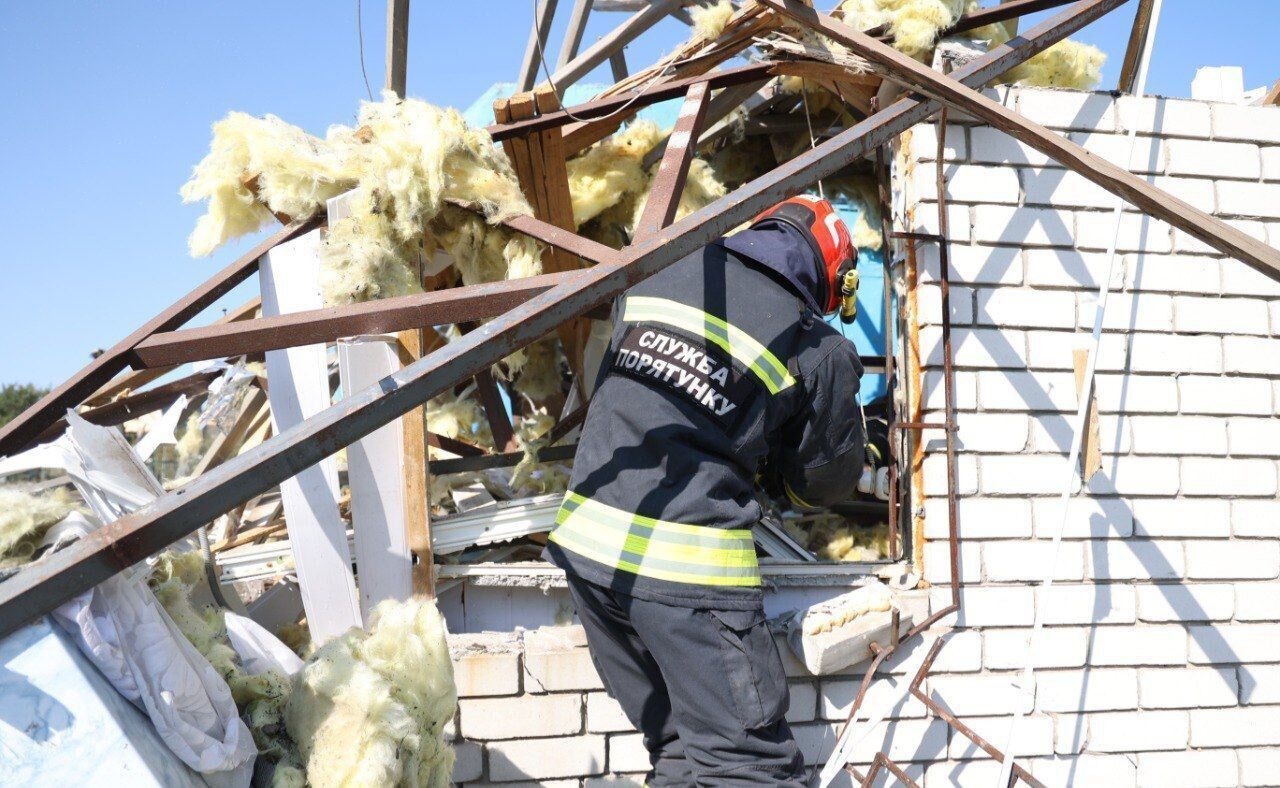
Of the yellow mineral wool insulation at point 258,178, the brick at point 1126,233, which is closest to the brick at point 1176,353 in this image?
the brick at point 1126,233

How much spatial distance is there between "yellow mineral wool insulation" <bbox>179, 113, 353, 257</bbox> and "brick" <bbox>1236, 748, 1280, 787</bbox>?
3.82 meters

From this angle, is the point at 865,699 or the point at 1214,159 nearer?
the point at 865,699

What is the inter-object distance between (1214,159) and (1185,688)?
1963 millimetres

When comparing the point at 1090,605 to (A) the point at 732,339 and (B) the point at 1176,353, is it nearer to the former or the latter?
(B) the point at 1176,353

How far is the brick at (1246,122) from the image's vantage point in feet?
11.5

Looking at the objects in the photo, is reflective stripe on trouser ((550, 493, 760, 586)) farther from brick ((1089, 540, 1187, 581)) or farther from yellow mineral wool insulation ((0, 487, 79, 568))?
brick ((1089, 540, 1187, 581))

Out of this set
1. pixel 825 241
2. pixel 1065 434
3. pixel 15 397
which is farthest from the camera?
pixel 15 397

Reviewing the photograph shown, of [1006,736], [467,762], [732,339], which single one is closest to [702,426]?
[732,339]

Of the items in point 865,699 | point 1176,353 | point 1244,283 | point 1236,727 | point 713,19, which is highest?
point 713,19

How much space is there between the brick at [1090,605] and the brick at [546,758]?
1.53 m

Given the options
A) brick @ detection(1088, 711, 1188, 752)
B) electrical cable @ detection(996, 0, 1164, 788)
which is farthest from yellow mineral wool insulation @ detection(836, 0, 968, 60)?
brick @ detection(1088, 711, 1188, 752)

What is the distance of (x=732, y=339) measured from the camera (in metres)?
2.61

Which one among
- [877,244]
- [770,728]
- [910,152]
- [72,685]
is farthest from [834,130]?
[72,685]

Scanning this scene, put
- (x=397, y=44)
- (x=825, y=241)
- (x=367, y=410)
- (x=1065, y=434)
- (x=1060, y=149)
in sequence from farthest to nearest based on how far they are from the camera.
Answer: (x=397, y=44) < (x=1065, y=434) < (x=825, y=241) < (x=1060, y=149) < (x=367, y=410)
